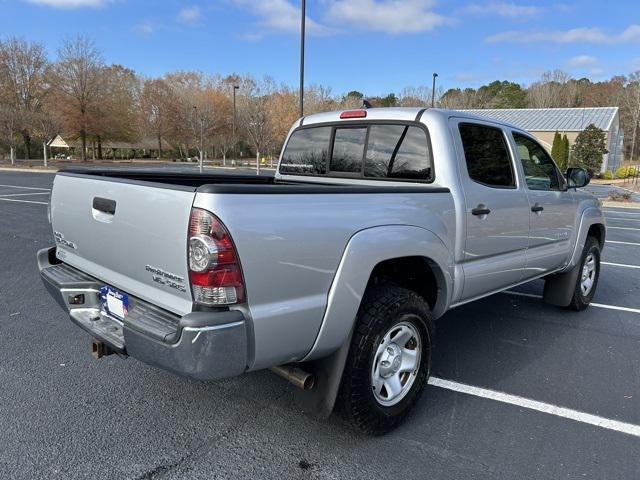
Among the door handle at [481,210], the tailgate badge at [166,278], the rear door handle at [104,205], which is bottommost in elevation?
the tailgate badge at [166,278]

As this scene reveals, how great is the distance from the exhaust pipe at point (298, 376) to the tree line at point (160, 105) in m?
29.6

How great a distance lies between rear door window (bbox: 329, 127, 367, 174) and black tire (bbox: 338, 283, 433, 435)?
1368 millimetres

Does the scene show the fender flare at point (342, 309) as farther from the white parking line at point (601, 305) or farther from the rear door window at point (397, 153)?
the white parking line at point (601, 305)

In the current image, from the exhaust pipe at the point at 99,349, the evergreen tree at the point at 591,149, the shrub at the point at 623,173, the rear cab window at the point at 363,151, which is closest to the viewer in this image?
the exhaust pipe at the point at 99,349

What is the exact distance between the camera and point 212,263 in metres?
2.14

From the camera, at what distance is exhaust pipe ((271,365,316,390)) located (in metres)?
2.61

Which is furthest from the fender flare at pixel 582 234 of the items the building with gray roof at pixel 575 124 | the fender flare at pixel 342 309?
the building with gray roof at pixel 575 124

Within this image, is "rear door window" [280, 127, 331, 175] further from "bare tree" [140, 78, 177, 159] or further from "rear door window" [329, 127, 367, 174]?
"bare tree" [140, 78, 177, 159]

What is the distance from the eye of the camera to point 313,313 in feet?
8.09

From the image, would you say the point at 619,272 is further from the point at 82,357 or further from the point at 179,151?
the point at 179,151

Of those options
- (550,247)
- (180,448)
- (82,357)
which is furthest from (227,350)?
(550,247)

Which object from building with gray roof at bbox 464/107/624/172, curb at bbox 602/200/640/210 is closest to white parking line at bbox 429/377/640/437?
curb at bbox 602/200/640/210

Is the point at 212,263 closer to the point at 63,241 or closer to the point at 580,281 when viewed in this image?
the point at 63,241

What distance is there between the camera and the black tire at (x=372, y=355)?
2693 mm
